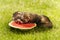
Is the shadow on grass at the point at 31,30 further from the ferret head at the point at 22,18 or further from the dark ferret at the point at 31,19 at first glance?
the ferret head at the point at 22,18

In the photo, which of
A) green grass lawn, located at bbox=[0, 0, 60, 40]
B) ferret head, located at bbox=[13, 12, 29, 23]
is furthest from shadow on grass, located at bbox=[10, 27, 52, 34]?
ferret head, located at bbox=[13, 12, 29, 23]

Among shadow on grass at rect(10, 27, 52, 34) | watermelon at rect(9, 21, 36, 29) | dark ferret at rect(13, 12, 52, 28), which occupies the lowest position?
shadow on grass at rect(10, 27, 52, 34)

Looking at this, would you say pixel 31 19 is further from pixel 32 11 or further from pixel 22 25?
pixel 32 11

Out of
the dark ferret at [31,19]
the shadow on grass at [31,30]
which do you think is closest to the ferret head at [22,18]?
the dark ferret at [31,19]

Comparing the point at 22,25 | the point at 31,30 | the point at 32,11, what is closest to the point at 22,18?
the point at 22,25

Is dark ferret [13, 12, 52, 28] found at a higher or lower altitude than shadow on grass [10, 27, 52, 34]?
higher

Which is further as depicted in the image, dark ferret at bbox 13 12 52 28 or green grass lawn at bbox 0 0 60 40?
dark ferret at bbox 13 12 52 28

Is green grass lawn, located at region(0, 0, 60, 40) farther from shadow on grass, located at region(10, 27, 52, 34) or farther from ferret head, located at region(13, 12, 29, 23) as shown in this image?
ferret head, located at region(13, 12, 29, 23)

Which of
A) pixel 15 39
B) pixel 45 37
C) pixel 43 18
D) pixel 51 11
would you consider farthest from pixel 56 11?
pixel 15 39

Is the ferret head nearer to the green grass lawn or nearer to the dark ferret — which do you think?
the dark ferret
